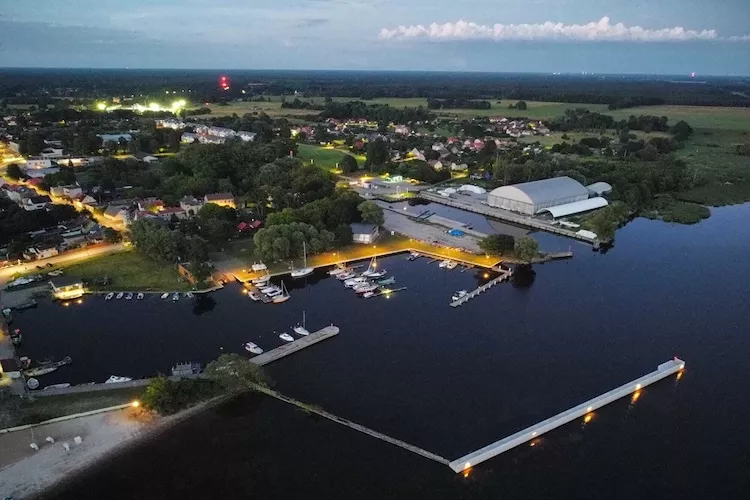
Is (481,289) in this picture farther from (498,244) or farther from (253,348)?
(253,348)

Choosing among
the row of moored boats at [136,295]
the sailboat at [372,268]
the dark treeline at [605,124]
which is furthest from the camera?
the dark treeline at [605,124]

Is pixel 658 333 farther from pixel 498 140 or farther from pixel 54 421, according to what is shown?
pixel 498 140

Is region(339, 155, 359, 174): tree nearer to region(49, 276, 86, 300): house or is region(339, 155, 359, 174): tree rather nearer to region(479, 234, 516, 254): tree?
region(479, 234, 516, 254): tree

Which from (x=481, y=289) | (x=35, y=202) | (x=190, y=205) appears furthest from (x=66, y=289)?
(x=481, y=289)

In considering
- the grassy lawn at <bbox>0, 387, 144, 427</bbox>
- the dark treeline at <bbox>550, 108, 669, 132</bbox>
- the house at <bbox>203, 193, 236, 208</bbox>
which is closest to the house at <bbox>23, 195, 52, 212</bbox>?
the house at <bbox>203, 193, 236, 208</bbox>

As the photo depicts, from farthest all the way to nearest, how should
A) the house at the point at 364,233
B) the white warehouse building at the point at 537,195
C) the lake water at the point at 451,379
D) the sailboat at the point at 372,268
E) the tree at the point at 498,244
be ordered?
the white warehouse building at the point at 537,195 < the house at the point at 364,233 < the tree at the point at 498,244 < the sailboat at the point at 372,268 < the lake water at the point at 451,379

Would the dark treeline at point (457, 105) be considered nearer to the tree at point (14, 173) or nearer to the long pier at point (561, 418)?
the tree at point (14, 173)

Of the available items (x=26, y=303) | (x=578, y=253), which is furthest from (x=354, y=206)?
(x=26, y=303)

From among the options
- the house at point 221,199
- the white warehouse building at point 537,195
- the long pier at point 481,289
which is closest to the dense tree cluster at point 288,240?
the long pier at point 481,289
